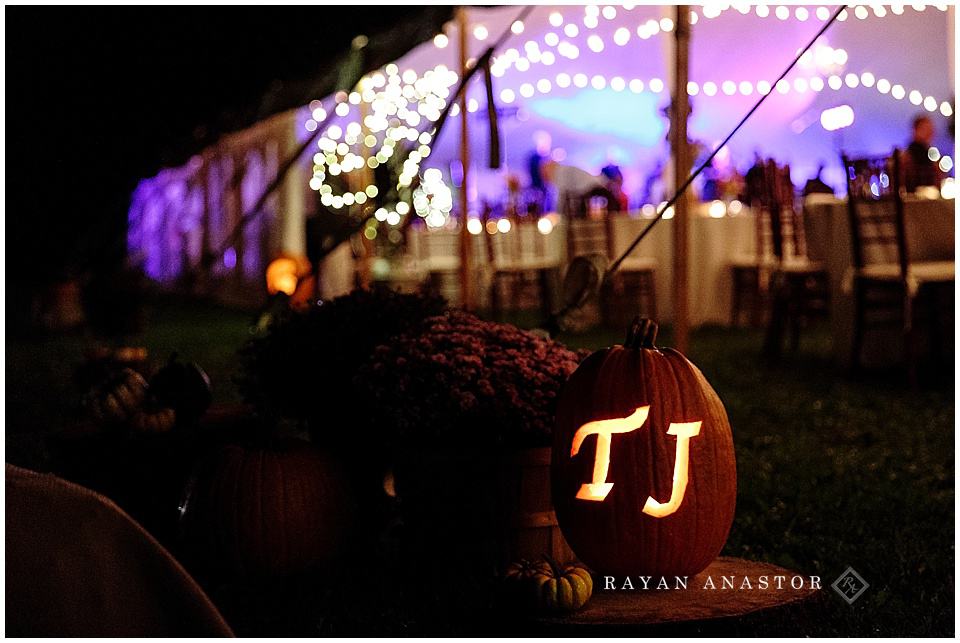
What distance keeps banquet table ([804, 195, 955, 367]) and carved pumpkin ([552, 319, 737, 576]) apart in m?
3.37

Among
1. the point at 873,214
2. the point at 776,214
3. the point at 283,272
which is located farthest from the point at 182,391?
the point at 283,272

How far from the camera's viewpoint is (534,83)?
1086 centimetres

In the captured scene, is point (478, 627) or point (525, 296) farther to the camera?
point (525, 296)

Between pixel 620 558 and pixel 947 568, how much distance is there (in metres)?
0.86

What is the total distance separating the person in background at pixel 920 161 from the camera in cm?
545

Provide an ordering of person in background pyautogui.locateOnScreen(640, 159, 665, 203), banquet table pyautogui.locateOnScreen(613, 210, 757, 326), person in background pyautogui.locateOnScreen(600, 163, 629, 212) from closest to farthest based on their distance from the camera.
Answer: banquet table pyautogui.locateOnScreen(613, 210, 757, 326)
person in background pyautogui.locateOnScreen(640, 159, 665, 203)
person in background pyautogui.locateOnScreen(600, 163, 629, 212)

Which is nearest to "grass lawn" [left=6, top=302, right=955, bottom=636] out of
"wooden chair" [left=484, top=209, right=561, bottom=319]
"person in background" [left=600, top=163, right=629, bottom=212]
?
"wooden chair" [left=484, top=209, right=561, bottom=319]

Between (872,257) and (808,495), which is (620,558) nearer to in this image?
(808,495)

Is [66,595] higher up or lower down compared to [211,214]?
lower down

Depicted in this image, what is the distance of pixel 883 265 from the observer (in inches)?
204

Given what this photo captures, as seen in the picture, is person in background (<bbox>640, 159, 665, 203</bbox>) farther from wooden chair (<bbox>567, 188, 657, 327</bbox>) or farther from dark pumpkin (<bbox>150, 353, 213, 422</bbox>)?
dark pumpkin (<bbox>150, 353, 213, 422</bbox>)

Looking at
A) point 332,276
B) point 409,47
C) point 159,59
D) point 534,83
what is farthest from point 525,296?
point 159,59

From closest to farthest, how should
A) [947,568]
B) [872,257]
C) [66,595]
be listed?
[66,595] < [947,568] < [872,257]

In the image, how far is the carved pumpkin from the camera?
1891 mm
